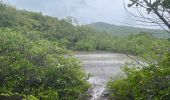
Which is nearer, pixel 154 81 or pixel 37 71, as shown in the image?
pixel 154 81

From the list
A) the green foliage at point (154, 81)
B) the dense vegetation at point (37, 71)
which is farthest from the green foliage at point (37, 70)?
the green foliage at point (154, 81)

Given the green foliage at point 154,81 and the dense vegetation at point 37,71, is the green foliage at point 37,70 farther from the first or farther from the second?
the green foliage at point 154,81

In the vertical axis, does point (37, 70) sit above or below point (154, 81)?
below

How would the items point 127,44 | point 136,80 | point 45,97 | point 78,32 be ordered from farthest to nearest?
point 78,32 < point 127,44 < point 45,97 < point 136,80

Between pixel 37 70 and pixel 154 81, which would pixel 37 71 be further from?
pixel 154 81

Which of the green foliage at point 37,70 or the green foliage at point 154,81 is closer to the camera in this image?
the green foliage at point 154,81

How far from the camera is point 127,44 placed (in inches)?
2079

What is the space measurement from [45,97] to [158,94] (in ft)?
18.2

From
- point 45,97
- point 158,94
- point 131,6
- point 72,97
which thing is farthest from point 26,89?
point 131,6

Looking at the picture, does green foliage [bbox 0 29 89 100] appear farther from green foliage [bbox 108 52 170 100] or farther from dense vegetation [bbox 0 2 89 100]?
green foliage [bbox 108 52 170 100]

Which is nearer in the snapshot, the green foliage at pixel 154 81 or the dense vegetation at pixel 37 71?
the green foliage at pixel 154 81

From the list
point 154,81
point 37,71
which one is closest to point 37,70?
point 37,71

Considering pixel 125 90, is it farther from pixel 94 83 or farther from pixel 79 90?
pixel 94 83

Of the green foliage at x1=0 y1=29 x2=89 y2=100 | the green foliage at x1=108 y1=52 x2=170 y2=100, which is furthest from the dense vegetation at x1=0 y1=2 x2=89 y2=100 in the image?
the green foliage at x1=108 y1=52 x2=170 y2=100
